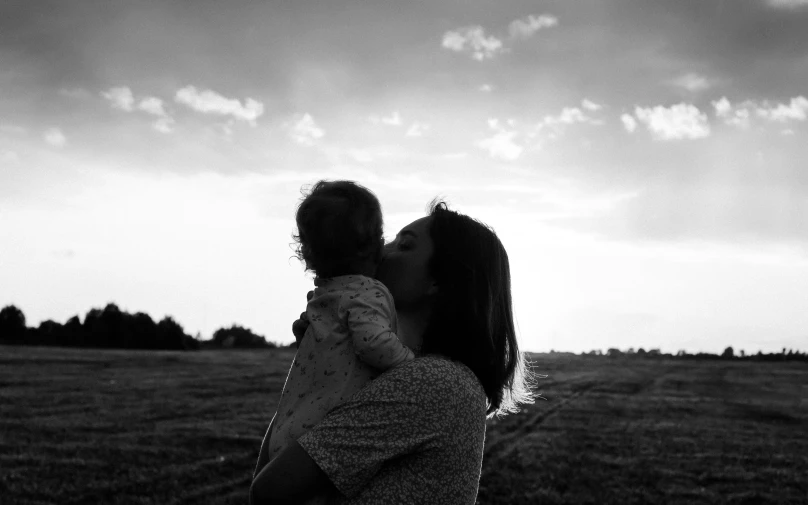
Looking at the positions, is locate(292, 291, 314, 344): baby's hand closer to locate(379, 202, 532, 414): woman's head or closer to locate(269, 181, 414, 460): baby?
locate(269, 181, 414, 460): baby

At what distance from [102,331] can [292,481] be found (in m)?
51.5

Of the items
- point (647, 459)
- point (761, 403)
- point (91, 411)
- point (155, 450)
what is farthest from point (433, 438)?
point (761, 403)

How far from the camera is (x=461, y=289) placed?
2.29 metres

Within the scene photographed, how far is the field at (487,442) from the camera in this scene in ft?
35.0

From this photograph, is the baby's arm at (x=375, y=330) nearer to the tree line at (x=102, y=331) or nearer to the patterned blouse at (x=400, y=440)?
the patterned blouse at (x=400, y=440)

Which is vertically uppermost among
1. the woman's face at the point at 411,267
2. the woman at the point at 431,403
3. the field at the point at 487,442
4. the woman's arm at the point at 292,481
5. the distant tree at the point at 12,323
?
the distant tree at the point at 12,323

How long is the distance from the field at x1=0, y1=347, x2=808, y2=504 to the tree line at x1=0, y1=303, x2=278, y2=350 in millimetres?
22314

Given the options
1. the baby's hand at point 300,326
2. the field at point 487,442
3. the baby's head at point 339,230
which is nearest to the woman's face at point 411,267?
the baby's head at point 339,230

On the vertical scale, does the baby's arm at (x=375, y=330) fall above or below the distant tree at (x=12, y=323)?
below

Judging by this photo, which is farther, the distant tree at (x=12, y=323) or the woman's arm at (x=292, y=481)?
the distant tree at (x=12, y=323)

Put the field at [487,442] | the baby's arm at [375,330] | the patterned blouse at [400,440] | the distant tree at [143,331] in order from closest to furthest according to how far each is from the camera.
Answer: the patterned blouse at [400,440] < the baby's arm at [375,330] < the field at [487,442] < the distant tree at [143,331]

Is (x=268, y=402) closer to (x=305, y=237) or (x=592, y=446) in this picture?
(x=592, y=446)

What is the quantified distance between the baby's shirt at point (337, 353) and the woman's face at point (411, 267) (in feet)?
0.21

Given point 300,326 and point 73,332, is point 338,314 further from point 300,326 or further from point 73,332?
point 73,332
